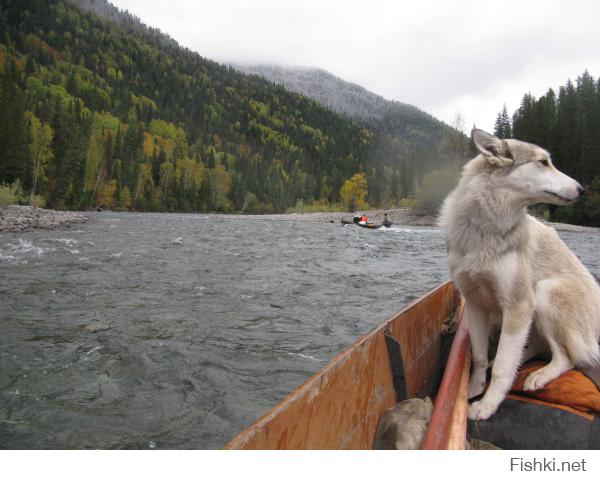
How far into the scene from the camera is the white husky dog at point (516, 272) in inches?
109

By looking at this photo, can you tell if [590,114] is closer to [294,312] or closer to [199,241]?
[199,241]

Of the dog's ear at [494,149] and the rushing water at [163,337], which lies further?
the rushing water at [163,337]

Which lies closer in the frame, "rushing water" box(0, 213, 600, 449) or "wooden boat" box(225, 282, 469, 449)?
"wooden boat" box(225, 282, 469, 449)

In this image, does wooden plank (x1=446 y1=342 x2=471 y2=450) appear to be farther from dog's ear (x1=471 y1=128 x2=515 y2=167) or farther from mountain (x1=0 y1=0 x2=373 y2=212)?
mountain (x1=0 y1=0 x2=373 y2=212)

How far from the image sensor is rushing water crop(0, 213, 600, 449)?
4684 millimetres

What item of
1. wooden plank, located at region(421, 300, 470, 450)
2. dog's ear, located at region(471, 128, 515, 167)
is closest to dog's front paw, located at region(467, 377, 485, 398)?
wooden plank, located at region(421, 300, 470, 450)

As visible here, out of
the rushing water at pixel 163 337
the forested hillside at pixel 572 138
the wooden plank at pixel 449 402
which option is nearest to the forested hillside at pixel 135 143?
the forested hillside at pixel 572 138

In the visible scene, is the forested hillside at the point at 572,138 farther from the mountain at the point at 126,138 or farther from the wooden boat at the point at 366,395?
the mountain at the point at 126,138

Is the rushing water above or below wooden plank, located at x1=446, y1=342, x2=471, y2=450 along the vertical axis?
below

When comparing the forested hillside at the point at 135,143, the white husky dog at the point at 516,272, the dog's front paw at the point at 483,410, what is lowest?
the dog's front paw at the point at 483,410

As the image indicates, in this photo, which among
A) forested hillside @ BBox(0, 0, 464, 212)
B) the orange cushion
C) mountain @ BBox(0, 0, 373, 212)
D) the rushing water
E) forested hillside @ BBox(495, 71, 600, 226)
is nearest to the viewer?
the orange cushion

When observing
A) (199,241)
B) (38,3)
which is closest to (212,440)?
(199,241)

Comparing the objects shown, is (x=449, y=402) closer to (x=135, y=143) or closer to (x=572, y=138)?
(x=572, y=138)

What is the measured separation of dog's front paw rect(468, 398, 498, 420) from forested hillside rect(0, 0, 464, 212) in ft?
174
